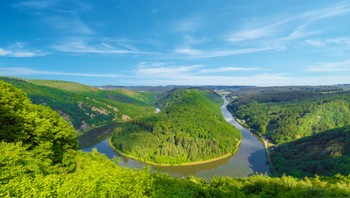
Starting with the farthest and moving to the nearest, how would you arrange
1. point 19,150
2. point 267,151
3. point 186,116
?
point 186,116 < point 267,151 < point 19,150

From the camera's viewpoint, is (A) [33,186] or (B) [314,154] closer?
(A) [33,186]

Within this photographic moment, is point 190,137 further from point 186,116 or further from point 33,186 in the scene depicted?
point 33,186

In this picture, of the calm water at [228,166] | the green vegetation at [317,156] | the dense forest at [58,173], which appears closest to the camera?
the dense forest at [58,173]

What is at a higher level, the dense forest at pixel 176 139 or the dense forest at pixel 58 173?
the dense forest at pixel 58 173

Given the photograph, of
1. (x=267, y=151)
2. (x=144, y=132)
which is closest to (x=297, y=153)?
(x=267, y=151)

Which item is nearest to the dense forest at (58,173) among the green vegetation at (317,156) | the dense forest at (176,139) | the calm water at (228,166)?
the green vegetation at (317,156)

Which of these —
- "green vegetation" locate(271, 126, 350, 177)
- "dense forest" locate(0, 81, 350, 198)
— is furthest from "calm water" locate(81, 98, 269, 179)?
"dense forest" locate(0, 81, 350, 198)

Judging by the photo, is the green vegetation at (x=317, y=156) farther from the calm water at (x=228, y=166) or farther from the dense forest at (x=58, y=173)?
the dense forest at (x=58, y=173)
